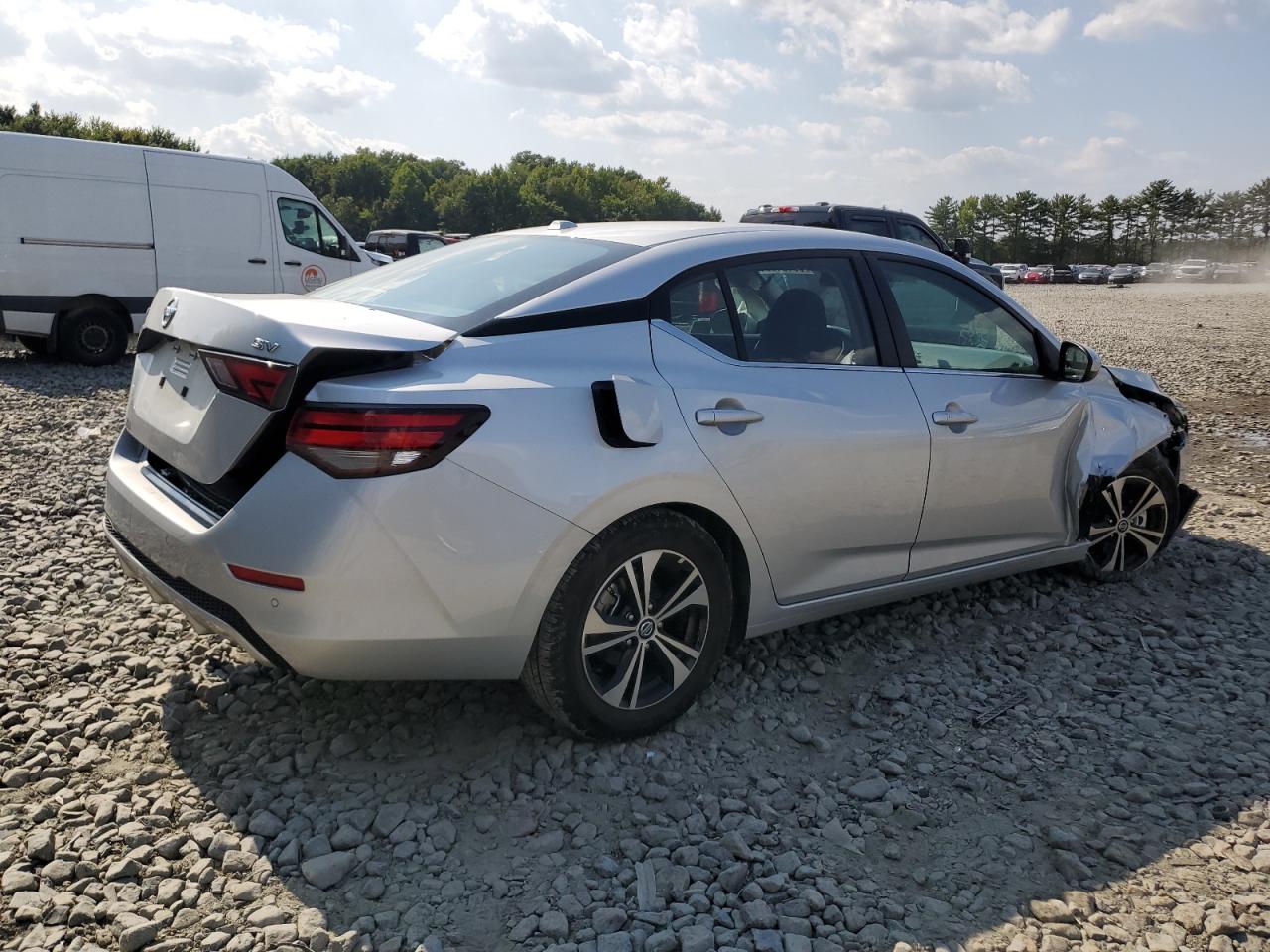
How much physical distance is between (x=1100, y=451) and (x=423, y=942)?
3635mm

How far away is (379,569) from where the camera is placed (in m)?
2.74

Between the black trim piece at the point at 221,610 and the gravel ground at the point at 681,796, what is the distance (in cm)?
46

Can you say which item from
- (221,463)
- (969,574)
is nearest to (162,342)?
(221,463)

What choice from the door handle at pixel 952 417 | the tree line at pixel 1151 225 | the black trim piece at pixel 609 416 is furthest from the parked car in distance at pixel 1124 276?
the black trim piece at pixel 609 416

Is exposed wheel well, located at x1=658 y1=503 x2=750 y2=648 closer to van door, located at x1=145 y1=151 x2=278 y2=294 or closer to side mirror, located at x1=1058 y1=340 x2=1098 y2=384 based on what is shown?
side mirror, located at x1=1058 y1=340 x2=1098 y2=384

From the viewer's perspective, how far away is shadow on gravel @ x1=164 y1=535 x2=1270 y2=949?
8.67 ft

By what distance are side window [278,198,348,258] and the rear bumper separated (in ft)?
36.5

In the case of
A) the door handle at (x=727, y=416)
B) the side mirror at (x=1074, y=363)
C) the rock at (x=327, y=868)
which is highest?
the side mirror at (x=1074, y=363)

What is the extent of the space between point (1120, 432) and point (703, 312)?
94.9 inches

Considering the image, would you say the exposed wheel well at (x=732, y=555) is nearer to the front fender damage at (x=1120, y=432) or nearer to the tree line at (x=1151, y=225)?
the front fender damage at (x=1120, y=432)

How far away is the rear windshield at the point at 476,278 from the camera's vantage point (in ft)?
10.6

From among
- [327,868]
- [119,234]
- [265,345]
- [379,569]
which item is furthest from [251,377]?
[119,234]

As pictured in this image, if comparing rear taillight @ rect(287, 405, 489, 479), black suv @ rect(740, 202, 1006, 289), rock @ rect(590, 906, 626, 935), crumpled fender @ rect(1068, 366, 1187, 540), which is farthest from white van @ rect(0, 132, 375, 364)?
rock @ rect(590, 906, 626, 935)

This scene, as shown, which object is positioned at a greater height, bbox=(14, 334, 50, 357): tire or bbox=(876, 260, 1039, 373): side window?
bbox=(876, 260, 1039, 373): side window
